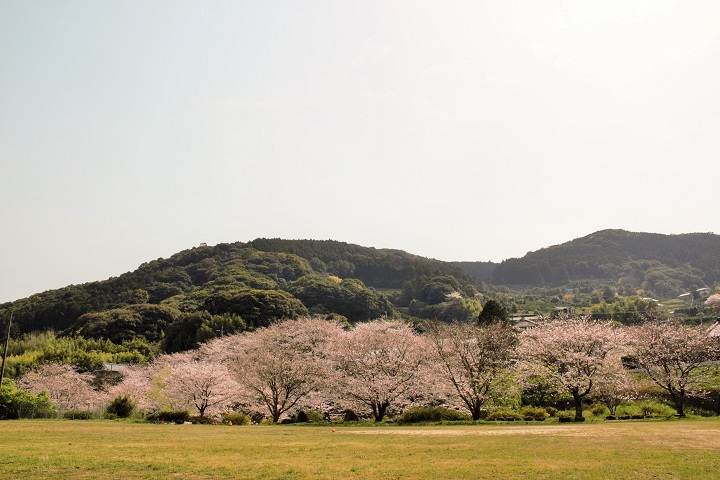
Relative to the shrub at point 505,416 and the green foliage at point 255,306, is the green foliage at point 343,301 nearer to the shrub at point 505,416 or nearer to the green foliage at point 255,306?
the green foliage at point 255,306

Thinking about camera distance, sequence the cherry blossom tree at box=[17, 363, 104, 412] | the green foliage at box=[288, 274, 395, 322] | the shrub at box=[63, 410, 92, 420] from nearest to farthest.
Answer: the shrub at box=[63, 410, 92, 420] < the cherry blossom tree at box=[17, 363, 104, 412] < the green foliage at box=[288, 274, 395, 322]

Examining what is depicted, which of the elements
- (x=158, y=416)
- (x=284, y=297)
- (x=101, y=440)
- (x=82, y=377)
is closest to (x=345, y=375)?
(x=158, y=416)

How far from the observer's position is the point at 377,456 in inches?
637

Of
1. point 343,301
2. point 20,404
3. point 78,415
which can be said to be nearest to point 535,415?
point 20,404

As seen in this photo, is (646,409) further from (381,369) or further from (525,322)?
(525,322)

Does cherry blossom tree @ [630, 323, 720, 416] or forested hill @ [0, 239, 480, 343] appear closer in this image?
cherry blossom tree @ [630, 323, 720, 416]

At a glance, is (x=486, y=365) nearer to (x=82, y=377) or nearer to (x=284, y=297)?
(x=82, y=377)

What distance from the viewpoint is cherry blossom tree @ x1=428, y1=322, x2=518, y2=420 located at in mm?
35250

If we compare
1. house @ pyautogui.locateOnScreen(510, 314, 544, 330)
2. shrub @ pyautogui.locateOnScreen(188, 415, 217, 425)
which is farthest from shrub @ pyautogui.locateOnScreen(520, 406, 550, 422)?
house @ pyautogui.locateOnScreen(510, 314, 544, 330)

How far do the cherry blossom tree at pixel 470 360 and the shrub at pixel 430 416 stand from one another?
1150mm

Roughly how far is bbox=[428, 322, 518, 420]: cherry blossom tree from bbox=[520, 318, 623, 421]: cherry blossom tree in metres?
2.78

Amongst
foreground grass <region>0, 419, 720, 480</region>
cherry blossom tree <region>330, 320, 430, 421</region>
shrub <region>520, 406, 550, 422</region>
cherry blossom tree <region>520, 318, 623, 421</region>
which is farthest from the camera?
cherry blossom tree <region>330, 320, 430, 421</region>

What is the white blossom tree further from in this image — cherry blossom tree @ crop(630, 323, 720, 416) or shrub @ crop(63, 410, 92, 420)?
cherry blossom tree @ crop(630, 323, 720, 416)

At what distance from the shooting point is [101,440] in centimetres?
2067
